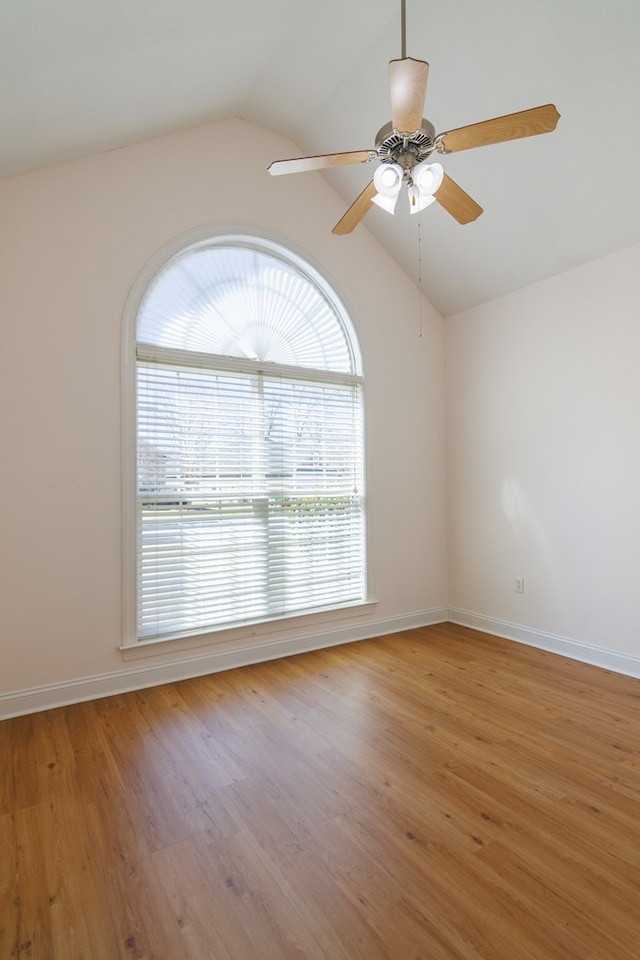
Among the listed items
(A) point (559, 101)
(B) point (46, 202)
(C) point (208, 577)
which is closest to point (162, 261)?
(B) point (46, 202)

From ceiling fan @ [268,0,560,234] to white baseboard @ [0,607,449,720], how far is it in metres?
2.73

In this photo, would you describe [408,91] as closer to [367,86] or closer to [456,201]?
[456,201]

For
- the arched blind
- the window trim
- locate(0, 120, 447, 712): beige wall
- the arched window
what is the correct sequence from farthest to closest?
1. the arched blind
2. the arched window
3. the window trim
4. locate(0, 120, 447, 712): beige wall

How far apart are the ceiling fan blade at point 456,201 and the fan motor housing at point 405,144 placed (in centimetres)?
14

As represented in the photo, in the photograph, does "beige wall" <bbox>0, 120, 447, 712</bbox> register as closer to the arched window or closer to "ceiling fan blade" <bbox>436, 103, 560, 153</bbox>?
the arched window

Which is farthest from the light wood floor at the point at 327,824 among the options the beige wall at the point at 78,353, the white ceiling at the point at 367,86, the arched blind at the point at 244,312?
the white ceiling at the point at 367,86

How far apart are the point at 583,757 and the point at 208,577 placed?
7.38ft

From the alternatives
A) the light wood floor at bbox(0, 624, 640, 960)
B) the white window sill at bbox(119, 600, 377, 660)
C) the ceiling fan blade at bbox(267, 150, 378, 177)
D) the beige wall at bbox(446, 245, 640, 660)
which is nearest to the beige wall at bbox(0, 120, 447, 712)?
the white window sill at bbox(119, 600, 377, 660)

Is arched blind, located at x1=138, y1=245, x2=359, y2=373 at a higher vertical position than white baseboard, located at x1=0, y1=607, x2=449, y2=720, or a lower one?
higher

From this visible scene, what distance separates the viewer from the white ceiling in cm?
195

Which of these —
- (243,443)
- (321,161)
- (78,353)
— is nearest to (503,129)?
(321,161)

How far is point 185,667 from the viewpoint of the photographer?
2.99 meters

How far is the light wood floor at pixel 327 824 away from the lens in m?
1.27

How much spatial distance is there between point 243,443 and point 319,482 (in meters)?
0.68
